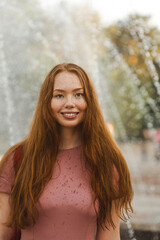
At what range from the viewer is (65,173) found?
5.47 feet

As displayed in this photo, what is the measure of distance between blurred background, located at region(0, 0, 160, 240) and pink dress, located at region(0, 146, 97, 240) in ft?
8.15

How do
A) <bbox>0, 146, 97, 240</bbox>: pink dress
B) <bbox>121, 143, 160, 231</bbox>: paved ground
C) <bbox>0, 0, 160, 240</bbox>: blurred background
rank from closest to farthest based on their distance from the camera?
<bbox>0, 146, 97, 240</bbox>: pink dress < <bbox>121, 143, 160, 231</bbox>: paved ground < <bbox>0, 0, 160, 240</bbox>: blurred background

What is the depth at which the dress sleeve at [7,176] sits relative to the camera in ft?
5.31

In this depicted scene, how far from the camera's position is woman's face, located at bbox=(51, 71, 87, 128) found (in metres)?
1.68

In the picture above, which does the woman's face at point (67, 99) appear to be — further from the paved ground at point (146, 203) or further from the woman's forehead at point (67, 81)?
the paved ground at point (146, 203)

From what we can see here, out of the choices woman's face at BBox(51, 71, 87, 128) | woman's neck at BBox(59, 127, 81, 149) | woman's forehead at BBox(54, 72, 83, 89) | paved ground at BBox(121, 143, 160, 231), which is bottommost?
paved ground at BBox(121, 143, 160, 231)

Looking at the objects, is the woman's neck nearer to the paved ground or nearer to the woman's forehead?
the woman's forehead

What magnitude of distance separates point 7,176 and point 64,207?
11.3 inches

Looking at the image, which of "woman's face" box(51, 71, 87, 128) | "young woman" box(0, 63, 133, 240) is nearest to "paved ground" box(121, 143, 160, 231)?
"young woman" box(0, 63, 133, 240)

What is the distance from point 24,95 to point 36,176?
945 cm

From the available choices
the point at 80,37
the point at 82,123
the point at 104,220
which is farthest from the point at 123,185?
the point at 80,37

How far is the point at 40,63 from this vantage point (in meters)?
11.7

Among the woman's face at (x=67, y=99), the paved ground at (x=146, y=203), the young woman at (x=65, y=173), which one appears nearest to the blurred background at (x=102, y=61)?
the paved ground at (x=146, y=203)

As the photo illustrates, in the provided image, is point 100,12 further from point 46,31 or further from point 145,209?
point 145,209
